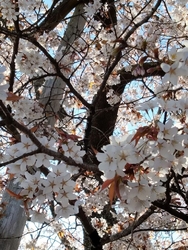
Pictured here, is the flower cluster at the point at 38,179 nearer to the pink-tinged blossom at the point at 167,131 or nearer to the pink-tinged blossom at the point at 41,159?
the pink-tinged blossom at the point at 41,159

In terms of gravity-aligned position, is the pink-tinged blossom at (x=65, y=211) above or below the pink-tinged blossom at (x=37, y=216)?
above

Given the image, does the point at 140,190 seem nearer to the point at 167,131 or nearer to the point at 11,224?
the point at 167,131

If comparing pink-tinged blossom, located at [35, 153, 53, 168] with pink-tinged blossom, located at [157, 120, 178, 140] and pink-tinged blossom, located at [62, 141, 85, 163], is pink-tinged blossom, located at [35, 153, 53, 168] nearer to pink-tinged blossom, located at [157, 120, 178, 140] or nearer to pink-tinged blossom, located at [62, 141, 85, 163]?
pink-tinged blossom, located at [62, 141, 85, 163]

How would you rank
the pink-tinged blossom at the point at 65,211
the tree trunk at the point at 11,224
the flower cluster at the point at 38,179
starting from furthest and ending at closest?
the tree trunk at the point at 11,224 < the pink-tinged blossom at the point at 65,211 < the flower cluster at the point at 38,179

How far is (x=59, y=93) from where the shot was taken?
2811 millimetres

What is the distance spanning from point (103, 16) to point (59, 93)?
960 millimetres

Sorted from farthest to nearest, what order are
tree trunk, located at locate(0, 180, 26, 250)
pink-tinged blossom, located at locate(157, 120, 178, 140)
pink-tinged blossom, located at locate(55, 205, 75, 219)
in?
tree trunk, located at locate(0, 180, 26, 250), pink-tinged blossom, located at locate(55, 205, 75, 219), pink-tinged blossom, located at locate(157, 120, 178, 140)

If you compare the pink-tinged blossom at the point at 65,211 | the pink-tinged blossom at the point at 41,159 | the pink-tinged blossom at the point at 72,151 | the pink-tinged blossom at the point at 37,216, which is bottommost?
the pink-tinged blossom at the point at 37,216

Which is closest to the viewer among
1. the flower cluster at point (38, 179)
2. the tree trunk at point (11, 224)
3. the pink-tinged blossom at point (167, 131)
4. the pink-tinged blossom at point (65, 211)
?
the pink-tinged blossom at point (167, 131)

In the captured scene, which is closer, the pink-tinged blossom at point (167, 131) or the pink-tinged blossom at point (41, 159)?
the pink-tinged blossom at point (167, 131)

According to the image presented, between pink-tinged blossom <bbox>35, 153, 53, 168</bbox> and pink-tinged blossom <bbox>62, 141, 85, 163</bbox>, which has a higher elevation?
pink-tinged blossom <bbox>62, 141, 85, 163</bbox>

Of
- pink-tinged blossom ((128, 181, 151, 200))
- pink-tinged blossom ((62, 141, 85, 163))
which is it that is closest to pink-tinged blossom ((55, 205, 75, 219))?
pink-tinged blossom ((62, 141, 85, 163))

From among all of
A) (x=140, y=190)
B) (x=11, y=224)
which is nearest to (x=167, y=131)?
(x=140, y=190)

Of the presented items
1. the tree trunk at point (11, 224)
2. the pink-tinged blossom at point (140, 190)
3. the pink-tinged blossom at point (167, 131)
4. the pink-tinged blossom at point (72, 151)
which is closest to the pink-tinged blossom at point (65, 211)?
the pink-tinged blossom at point (72, 151)
